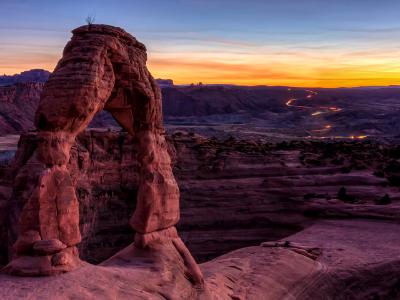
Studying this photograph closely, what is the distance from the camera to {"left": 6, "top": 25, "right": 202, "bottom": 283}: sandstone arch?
932 centimetres

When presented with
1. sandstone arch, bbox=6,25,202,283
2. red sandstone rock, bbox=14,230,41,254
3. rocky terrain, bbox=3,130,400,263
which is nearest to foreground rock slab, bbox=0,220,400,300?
sandstone arch, bbox=6,25,202,283

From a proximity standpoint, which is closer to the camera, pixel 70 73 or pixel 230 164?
pixel 70 73

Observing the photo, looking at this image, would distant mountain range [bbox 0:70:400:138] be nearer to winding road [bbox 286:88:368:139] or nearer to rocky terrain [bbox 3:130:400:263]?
winding road [bbox 286:88:368:139]

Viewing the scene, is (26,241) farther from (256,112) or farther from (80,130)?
(256,112)

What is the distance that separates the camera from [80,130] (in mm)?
10312

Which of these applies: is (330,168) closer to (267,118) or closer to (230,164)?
(230,164)

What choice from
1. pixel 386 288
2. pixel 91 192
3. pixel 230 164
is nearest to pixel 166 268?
pixel 386 288

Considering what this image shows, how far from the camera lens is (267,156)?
31.0m

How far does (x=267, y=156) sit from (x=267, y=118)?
4094 inches

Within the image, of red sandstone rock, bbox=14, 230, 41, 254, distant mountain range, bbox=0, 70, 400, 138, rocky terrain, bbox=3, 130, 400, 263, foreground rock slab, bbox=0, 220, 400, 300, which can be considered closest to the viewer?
foreground rock slab, bbox=0, 220, 400, 300

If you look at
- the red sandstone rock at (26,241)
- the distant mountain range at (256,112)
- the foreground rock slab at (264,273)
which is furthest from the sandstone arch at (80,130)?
the distant mountain range at (256,112)

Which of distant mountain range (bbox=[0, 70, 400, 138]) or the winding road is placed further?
distant mountain range (bbox=[0, 70, 400, 138])

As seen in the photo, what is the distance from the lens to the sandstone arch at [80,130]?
9.32 meters

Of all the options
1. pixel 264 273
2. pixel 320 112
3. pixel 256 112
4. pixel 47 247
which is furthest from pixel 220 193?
pixel 256 112
